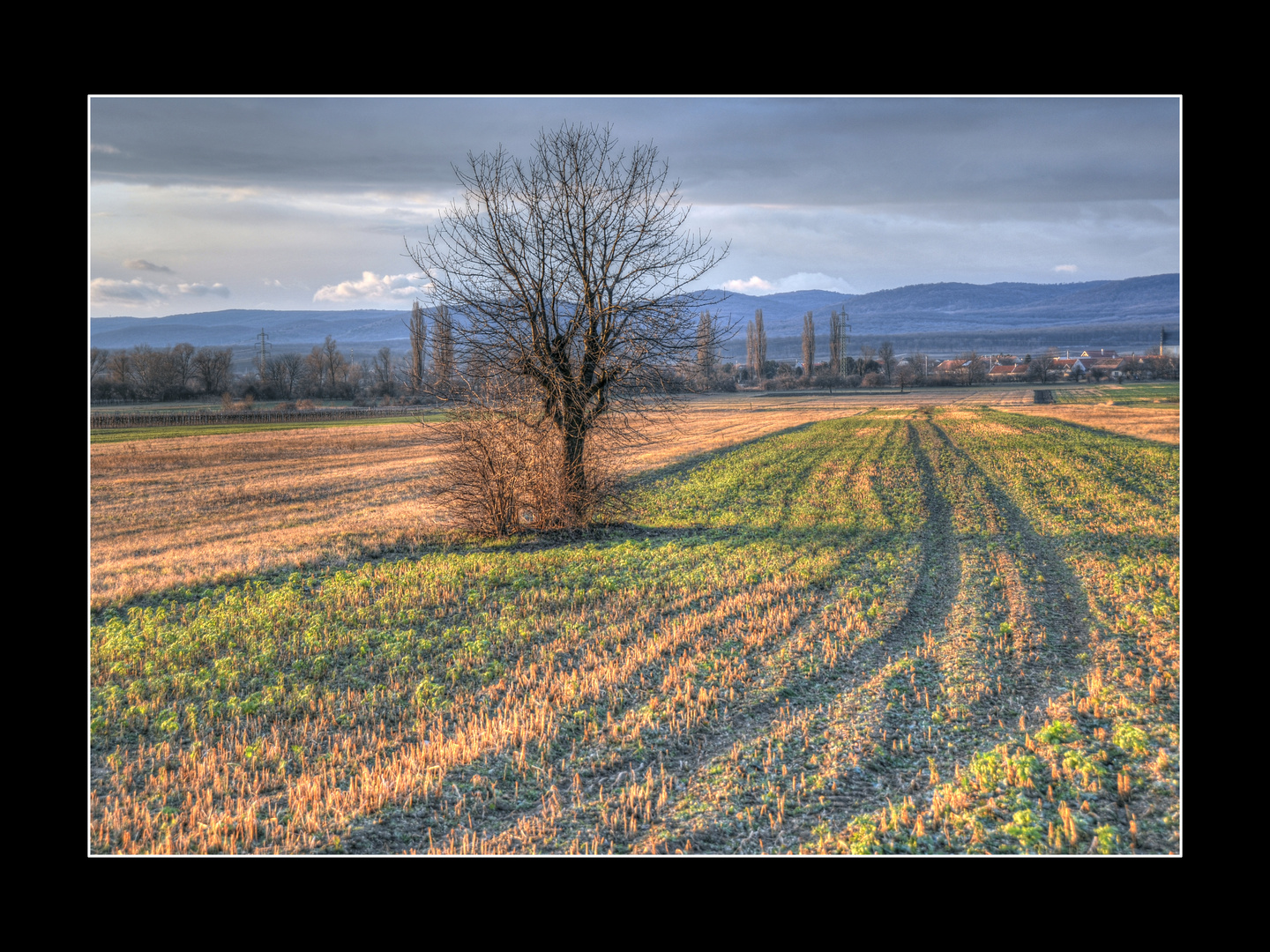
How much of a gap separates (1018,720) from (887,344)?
12121 cm

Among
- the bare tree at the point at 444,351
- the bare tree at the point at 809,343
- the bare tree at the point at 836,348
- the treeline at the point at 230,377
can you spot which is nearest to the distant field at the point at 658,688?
the bare tree at the point at 444,351

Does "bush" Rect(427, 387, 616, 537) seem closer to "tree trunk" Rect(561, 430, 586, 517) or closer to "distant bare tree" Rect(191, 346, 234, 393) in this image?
"tree trunk" Rect(561, 430, 586, 517)

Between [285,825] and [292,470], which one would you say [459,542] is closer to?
[285,825]

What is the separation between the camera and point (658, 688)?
27.8ft

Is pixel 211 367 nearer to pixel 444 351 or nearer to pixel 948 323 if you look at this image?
pixel 444 351

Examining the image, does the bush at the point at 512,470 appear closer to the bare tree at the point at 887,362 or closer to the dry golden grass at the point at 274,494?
the dry golden grass at the point at 274,494

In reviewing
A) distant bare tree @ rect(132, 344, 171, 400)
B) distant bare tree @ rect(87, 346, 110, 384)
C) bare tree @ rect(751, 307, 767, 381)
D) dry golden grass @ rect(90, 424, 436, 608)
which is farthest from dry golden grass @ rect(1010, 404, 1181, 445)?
distant bare tree @ rect(132, 344, 171, 400)

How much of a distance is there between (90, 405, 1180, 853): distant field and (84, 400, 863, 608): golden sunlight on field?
25 cm

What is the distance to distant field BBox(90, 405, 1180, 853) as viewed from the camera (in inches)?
226

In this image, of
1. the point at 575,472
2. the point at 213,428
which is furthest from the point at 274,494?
the point at 213,428

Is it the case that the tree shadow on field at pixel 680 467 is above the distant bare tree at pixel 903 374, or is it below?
below

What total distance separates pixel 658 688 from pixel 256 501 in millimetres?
21288

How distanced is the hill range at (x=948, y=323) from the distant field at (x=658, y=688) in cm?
429

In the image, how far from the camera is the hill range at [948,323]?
1505cm
